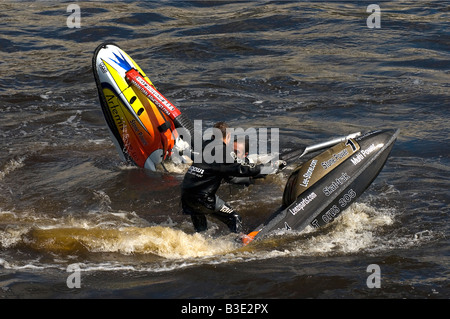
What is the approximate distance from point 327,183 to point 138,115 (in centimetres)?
368

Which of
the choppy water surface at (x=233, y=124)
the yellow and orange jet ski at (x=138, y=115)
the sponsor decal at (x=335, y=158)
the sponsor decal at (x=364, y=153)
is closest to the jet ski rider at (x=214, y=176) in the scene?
the choppy water surface at (x=233, y=124)

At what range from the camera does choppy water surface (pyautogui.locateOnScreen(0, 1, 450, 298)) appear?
7086 mm

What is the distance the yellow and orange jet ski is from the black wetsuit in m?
2.79

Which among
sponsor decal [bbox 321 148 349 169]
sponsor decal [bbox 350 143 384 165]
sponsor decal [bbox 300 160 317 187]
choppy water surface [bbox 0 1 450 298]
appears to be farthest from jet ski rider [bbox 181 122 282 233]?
sponsor decal [bbox 350 143 384 165]

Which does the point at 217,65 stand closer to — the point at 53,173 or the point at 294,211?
the point at 53,173

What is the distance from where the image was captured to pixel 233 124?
12.9m

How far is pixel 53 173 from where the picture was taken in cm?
1079

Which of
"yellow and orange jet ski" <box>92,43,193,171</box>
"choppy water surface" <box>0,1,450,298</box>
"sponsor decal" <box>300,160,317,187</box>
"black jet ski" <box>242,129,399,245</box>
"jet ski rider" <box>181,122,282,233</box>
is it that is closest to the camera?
"choppy water surface" <box>0,1,450,298</box>

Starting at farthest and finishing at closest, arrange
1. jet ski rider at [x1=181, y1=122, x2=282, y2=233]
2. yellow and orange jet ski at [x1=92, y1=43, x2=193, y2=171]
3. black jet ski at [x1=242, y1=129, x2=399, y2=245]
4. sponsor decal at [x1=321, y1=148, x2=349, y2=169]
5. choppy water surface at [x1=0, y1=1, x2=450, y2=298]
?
1. yellow and orange jet ski at [x1=92, y1=43, x2=193, y2=171]
2. sponsor decal at [x1=321, y1=148, x2=349, y2=169]
3. black jet ski at [x1=242, y1=129, x2=399, y2=245]
4. jet ski rider at [x1=181, y1=122, x2=282, y2=233]
5. choppy water surface at [x1=0, y1=1, x2=450, y2=298]

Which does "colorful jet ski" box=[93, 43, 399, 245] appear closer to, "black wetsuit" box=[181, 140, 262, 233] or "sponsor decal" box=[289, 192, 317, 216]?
"sponsor decal" box=[289, 192, 317, 216]

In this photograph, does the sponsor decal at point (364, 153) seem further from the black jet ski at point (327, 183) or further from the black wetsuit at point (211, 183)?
the black wetsuit at point (211, 183)

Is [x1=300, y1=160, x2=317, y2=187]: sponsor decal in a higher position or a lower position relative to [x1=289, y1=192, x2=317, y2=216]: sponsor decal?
higher

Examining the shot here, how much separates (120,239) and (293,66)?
947 centimetres
